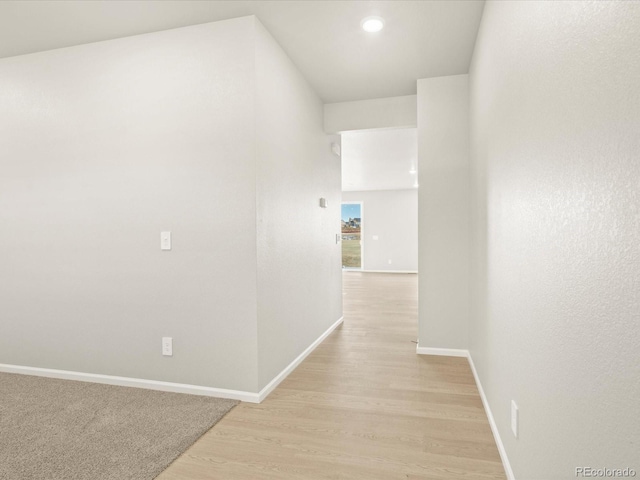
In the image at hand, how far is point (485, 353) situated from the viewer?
2504 millimetres

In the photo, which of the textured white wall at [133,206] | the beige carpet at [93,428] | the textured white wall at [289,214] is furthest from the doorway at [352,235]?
the beige carpet at [93,428]

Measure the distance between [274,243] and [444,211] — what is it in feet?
5.65

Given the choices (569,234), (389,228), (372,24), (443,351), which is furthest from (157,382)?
(389,228)

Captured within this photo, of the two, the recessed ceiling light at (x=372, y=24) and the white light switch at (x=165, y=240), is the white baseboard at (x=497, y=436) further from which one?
the recessed ceiling light at (x=372, y=24)

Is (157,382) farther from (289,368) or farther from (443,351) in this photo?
(443,351)

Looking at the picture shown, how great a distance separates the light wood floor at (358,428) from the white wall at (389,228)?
802 centimetres

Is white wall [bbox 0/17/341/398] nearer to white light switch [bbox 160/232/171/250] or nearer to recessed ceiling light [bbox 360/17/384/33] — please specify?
white light switch [bbox 160/232/171/250]

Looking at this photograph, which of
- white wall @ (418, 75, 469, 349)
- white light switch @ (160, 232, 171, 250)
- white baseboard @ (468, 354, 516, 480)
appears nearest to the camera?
white baseboard @ (468, 354, 516, 480)

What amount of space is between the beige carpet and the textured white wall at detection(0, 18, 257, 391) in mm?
219

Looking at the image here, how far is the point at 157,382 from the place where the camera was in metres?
2.83

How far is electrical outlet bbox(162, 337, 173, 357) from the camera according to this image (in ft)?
9.18

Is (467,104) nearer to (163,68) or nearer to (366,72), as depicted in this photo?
(366,72)

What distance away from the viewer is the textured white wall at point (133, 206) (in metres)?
2.65

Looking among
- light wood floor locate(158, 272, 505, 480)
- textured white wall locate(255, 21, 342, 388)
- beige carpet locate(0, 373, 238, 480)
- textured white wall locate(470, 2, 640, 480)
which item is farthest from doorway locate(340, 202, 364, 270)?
textured white wall locate(470, 2, 640, 480)
